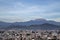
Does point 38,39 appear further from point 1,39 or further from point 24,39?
point 1,39

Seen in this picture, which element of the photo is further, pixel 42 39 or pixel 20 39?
pixel 20 39

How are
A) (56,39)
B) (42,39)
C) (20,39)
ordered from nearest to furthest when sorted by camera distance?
(56,39), (42,39), (20,39)

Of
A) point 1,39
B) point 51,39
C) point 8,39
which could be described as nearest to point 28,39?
point 51,39

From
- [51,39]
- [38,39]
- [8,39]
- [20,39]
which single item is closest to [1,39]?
[8,39]

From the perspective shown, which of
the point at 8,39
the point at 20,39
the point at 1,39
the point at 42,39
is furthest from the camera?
the point at 1,39

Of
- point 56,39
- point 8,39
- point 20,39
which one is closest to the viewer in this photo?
point 56,39

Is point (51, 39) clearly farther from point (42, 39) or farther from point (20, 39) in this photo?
point (20, 39)

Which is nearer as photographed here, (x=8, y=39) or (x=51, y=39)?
(x=51, y=39)

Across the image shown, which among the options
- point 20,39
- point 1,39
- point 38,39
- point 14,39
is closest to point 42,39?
point 38,39

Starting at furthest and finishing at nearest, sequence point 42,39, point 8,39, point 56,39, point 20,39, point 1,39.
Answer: point 1,39, point 8,39, point 20,39, point 42,39, point 56,39
